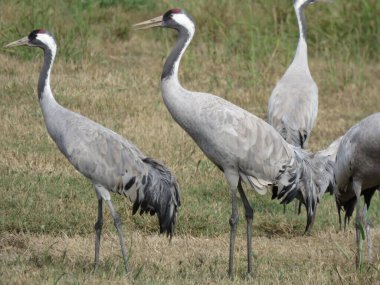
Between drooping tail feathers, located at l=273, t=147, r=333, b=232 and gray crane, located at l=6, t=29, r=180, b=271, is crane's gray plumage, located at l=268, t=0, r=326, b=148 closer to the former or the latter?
drooping tail feathers, located at l=273, t=147, r=333, b=232

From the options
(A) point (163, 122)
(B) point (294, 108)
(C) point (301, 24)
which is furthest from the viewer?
(A) point (163, 122)

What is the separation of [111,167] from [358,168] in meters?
1.53

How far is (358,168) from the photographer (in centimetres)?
645

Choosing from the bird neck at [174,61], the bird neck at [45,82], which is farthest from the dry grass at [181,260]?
the bird neck at [174,61]

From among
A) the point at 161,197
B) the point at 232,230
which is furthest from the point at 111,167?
the point at 232,230

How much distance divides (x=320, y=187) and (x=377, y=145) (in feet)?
2.81

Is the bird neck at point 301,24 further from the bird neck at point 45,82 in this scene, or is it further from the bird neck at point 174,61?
the bird neck at point 45,82

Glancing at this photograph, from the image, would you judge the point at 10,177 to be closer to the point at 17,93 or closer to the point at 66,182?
the point at 66,182

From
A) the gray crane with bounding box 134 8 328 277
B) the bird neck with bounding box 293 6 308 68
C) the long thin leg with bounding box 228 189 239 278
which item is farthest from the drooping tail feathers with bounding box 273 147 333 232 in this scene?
the bird neck with bounding box 293 6 308 68

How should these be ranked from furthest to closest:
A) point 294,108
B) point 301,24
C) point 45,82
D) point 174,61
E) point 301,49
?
point 301,24 < point 301,49 < point 294,108 < point 45,82 < point 174,61

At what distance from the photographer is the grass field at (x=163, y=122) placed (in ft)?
20.9

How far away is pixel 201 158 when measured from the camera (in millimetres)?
8977

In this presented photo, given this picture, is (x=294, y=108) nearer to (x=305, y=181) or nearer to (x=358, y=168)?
(x=305, y=181)

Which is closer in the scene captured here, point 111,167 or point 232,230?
point 111,167
